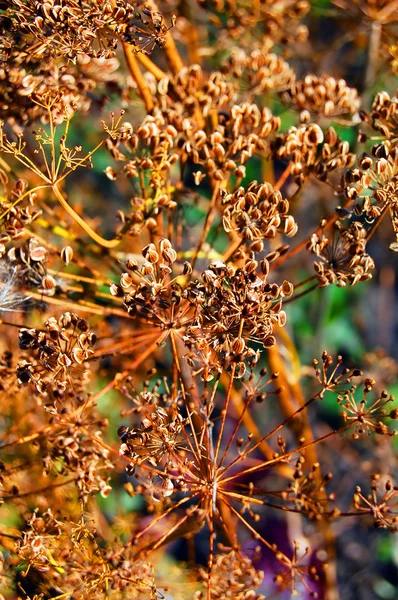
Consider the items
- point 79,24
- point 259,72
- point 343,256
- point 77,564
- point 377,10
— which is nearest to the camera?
point 79,24

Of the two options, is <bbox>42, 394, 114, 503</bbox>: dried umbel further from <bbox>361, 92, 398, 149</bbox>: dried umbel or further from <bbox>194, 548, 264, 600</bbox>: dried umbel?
<bbox>361, 92, 398, 149</bbox>: dried umbel

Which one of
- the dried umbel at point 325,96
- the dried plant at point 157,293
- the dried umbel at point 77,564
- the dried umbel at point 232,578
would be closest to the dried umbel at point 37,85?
the dried plant at point 157,293

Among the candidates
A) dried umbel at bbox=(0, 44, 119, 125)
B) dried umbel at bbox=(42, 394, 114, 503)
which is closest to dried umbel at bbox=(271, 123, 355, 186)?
dried umbel at bbox=(0, 44, 119, 125)

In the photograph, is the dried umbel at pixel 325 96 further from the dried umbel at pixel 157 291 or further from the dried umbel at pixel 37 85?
the dried umbel at pixel 157 291

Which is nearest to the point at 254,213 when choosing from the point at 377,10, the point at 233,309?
the point at 233,309

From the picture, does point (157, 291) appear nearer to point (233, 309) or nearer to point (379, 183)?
point (233, 309)

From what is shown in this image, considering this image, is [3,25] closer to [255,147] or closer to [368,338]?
[255,147]

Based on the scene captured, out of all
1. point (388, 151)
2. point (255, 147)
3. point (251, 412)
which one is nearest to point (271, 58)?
point (255, 147)
